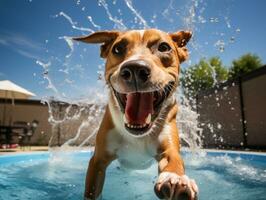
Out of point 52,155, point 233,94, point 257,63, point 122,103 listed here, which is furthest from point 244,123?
point 257,63

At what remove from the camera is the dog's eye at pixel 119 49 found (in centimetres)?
291

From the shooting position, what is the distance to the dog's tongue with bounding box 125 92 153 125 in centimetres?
259

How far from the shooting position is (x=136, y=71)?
2.31 metres

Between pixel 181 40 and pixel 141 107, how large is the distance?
1.06 m

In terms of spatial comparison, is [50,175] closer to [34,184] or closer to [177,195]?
[34,184]

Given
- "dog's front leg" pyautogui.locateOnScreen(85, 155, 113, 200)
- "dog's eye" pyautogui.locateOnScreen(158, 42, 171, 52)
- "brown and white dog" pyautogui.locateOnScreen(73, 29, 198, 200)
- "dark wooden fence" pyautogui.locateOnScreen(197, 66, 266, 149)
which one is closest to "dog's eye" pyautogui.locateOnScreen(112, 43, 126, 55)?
"brown and white dog" pyautogui.locateOnScreen(73, 29, 198, 200)

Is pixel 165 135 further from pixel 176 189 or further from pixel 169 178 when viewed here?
pixel 176 189

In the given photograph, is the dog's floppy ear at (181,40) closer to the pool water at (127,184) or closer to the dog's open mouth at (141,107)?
the dog's open mouth at (141,107)

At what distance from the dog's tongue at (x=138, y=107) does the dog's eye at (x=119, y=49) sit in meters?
0.48

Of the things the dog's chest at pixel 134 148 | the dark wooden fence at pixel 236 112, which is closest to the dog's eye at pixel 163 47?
the dog's chest at pixel 134 148

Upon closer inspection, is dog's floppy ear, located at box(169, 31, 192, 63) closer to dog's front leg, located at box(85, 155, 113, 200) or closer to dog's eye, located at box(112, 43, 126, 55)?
dog's eye, located at box(112, 43, 126, 55)

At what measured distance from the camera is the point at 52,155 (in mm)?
8734

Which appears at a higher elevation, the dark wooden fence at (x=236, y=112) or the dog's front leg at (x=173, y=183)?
the dark wooden fence at (x=236, y=112)

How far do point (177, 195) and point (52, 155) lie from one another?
7.41 m
